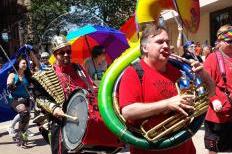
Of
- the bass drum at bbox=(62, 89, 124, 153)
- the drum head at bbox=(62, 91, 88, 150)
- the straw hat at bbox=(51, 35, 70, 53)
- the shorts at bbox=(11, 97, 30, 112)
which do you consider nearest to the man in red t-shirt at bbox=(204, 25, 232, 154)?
the bass drum at bbox=(62, 89, 124, 153)

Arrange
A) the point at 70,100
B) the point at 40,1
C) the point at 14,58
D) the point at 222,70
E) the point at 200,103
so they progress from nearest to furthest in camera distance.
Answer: the point at 200,103, the point at 70,100, the point at 222,70, the point at 14,58, the point at 40,1

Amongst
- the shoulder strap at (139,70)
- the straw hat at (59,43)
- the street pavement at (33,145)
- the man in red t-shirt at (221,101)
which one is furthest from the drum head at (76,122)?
the street pavement at (33,145)

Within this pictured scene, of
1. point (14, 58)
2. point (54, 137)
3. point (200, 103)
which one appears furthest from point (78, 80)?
point (14, 58)

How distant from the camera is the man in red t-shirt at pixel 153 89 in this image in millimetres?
3072

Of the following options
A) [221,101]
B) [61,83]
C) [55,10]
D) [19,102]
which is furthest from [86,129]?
[55,10]

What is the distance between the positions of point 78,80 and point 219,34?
4.69ft

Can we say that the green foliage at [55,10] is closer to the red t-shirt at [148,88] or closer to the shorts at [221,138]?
the shorts at [221,138]

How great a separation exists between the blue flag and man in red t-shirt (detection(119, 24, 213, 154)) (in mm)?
6011

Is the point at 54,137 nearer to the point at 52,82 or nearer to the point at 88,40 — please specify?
the point at 52,82

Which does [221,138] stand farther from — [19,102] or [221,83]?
[19,102]

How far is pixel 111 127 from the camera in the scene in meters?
3.36

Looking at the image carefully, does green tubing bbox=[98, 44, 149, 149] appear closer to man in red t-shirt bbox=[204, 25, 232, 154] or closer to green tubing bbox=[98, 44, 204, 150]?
green tubing bbox=[98, 44, 204, 150]

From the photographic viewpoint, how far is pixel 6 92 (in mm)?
9422

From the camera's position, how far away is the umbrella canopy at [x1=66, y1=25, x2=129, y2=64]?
21.1 ft
